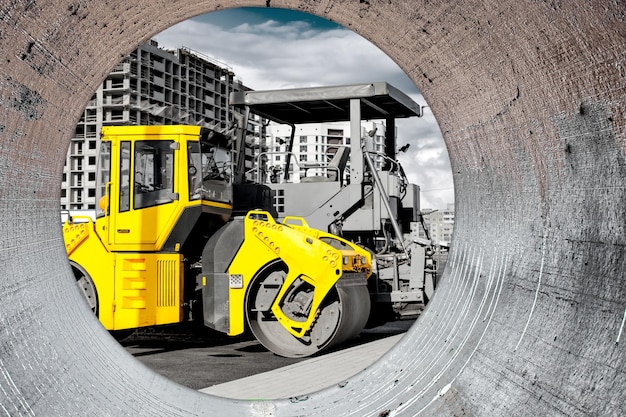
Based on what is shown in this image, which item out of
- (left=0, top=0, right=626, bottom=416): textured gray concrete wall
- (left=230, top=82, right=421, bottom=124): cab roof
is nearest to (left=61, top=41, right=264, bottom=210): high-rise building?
(left=230, top=82, right=421, bottom=124): cab roof

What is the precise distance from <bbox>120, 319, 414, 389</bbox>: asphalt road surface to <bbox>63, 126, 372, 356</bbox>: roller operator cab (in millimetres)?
428

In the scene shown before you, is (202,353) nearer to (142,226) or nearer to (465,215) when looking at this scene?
(142,226)

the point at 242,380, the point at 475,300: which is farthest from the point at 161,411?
the point at 242,380

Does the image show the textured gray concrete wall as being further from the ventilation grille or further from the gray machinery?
the gray machinery

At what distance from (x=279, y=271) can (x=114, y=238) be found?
2286 millimetres

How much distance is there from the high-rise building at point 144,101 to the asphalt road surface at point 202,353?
27.7 metres

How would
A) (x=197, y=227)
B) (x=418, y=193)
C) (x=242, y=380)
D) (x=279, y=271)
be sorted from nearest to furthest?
1. (x=242, y=380)
2. (x=279, y=271)
3. (x=197, y=227)
4. (x=418, y=193)

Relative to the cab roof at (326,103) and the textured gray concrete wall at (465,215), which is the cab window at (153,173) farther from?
the textured gray concrete wall at (465,215)

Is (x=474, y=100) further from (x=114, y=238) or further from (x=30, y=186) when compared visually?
(x=114, y=238)

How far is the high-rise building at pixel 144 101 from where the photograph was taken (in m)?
41.1

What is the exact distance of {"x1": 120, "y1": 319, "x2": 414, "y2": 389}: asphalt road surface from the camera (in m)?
8.57

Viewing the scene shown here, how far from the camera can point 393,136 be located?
1335 centimetres

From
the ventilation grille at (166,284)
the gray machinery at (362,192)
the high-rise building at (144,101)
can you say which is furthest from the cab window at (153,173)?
the high-rise building at (144,101)

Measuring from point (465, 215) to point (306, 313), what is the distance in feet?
19.8
